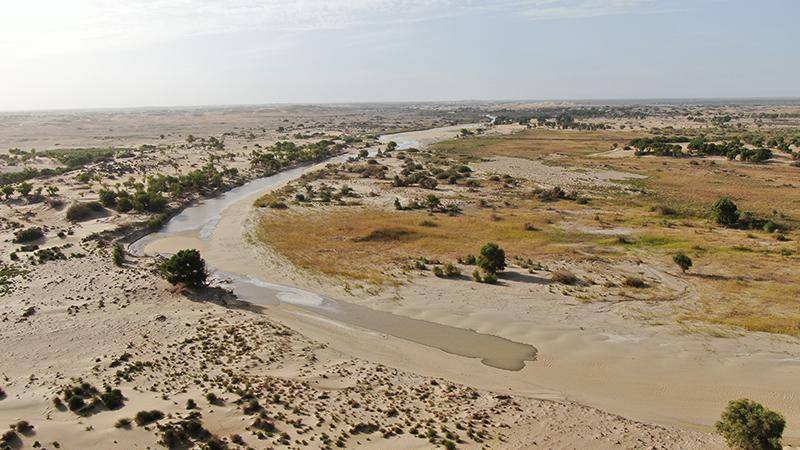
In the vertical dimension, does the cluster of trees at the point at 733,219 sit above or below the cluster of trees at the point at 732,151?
below

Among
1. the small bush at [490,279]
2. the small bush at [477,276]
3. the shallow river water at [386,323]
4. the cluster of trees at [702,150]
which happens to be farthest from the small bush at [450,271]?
the cluster of trees at [702,150]

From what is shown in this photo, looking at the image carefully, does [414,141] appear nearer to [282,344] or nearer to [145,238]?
[145,238]

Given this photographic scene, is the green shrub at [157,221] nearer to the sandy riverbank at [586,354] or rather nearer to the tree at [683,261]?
the sandy riverbank at [586,354]

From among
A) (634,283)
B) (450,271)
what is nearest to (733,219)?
(634,283)

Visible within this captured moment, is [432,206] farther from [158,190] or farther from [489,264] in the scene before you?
[158,190]

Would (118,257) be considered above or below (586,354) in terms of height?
above

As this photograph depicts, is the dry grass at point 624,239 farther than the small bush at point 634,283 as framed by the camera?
No

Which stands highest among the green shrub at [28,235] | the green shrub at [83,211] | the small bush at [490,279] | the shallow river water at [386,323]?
the green shrub at [83,211]
